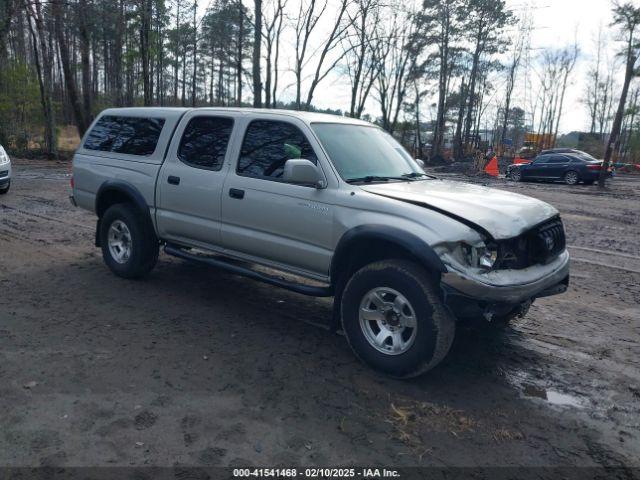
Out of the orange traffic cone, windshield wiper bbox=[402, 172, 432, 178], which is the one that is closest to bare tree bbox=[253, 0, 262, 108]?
the orange traffic cone

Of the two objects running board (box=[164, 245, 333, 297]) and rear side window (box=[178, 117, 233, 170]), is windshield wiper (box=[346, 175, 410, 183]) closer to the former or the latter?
running board (box=[164, 245, 333, 297])

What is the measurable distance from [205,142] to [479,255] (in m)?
3.06

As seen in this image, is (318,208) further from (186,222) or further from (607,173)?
(607,173)

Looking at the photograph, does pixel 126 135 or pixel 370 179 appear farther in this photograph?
pixel 126 135

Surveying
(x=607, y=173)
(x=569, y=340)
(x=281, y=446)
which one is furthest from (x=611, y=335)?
(x=607, y=173)

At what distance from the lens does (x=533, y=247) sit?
13.1 feet

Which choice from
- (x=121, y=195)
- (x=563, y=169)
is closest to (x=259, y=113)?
(x=121, y=195)

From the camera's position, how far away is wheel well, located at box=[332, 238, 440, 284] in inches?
154

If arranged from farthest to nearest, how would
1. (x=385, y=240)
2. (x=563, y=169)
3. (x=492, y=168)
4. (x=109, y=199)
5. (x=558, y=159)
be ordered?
(x=492, y=168), (x=558, y=159), (x=563, y=169), (x=109, y=199), (x=385, y=240)

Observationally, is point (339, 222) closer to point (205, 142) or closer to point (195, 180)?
point (195, 180)

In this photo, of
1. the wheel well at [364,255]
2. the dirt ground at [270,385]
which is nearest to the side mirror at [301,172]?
the wheel well at [364,255]

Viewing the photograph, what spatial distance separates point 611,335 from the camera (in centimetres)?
496

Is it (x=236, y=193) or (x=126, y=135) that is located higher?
(x=126, y=135)

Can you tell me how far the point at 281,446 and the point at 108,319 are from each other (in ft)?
8.48
